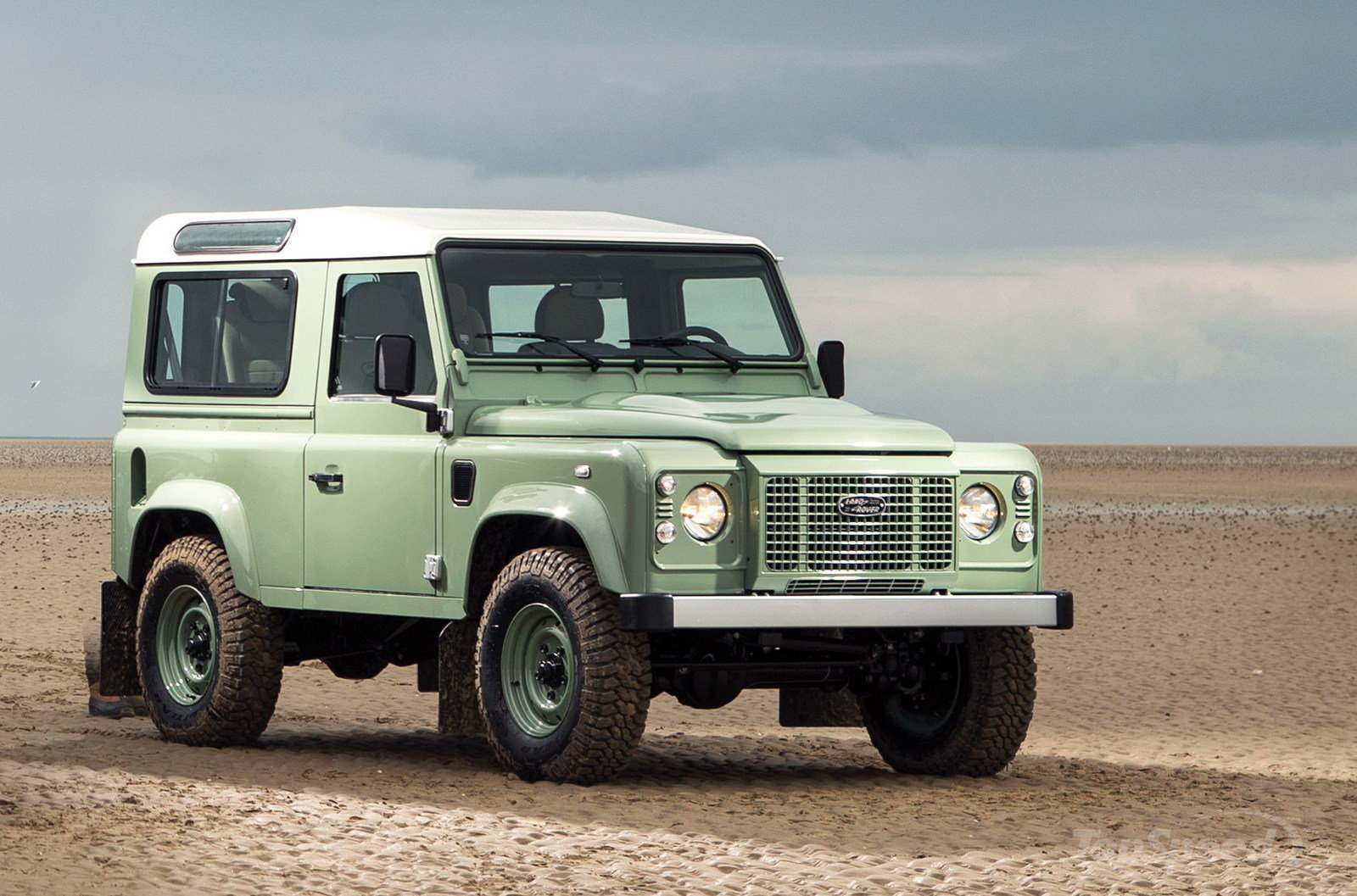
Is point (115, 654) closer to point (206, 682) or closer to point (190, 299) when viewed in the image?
point (206, 682)

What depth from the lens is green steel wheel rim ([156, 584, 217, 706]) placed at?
478 inches

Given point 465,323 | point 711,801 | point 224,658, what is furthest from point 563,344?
point 224,658

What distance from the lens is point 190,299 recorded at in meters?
12.6

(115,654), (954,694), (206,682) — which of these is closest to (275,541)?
(206,682)

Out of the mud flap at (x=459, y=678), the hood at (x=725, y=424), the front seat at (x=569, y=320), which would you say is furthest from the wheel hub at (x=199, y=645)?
the front seat at (x=569, y=320)

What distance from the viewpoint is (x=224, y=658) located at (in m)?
11.8

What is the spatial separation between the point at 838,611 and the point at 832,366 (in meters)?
2.45

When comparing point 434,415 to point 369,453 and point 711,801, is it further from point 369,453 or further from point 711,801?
point 711,801

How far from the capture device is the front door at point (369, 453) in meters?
10.8


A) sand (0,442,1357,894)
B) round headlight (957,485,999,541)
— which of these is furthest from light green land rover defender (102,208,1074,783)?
sand (0,442,1357,894)

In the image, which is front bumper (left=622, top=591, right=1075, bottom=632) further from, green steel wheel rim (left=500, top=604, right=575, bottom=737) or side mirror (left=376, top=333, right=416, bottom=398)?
side mirror (left=376, top=333, right=416, bottom=398)

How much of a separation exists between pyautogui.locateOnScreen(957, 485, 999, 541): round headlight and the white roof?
2257 millimetres

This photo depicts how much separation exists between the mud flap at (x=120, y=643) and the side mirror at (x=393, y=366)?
3206 millimetres

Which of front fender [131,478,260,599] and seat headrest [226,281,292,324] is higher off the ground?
seat headrest [226,281,292,324]
